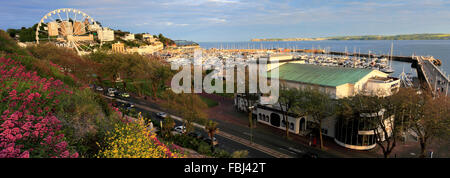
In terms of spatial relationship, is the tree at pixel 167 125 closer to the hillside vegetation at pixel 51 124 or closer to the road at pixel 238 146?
the road at pixel 238 146

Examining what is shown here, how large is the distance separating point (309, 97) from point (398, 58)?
133371 millimetres

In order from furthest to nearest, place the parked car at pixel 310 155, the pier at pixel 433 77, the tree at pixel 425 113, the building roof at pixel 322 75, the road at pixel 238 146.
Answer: the pier at pixel 433 77 → the building roof at pixel 322 75 → the road at pixel 238 146 → the parked car at pixel 310 155 → the tree at pixel 425 113

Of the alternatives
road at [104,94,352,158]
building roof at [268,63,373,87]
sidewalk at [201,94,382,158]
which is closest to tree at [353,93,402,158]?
sidewalk at [201,94,382,158]

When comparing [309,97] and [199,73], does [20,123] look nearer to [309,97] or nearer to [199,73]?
[309,97]

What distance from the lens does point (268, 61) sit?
39.6 meters

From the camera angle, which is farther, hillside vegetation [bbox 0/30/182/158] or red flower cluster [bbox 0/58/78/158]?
hillside vegetation [bbox 0/30/182/158]

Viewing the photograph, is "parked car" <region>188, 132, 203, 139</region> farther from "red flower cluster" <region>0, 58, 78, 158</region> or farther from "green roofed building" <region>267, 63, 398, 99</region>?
"red flower cluster" <region>0, 58, 78, 158</region>

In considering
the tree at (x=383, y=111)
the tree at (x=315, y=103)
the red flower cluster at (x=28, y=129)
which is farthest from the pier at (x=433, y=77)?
the red flower cluster at (x=28, y=129)

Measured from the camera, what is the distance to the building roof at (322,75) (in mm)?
31052

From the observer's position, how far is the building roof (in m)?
31.1

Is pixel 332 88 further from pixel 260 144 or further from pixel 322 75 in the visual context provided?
pixel 260 144
